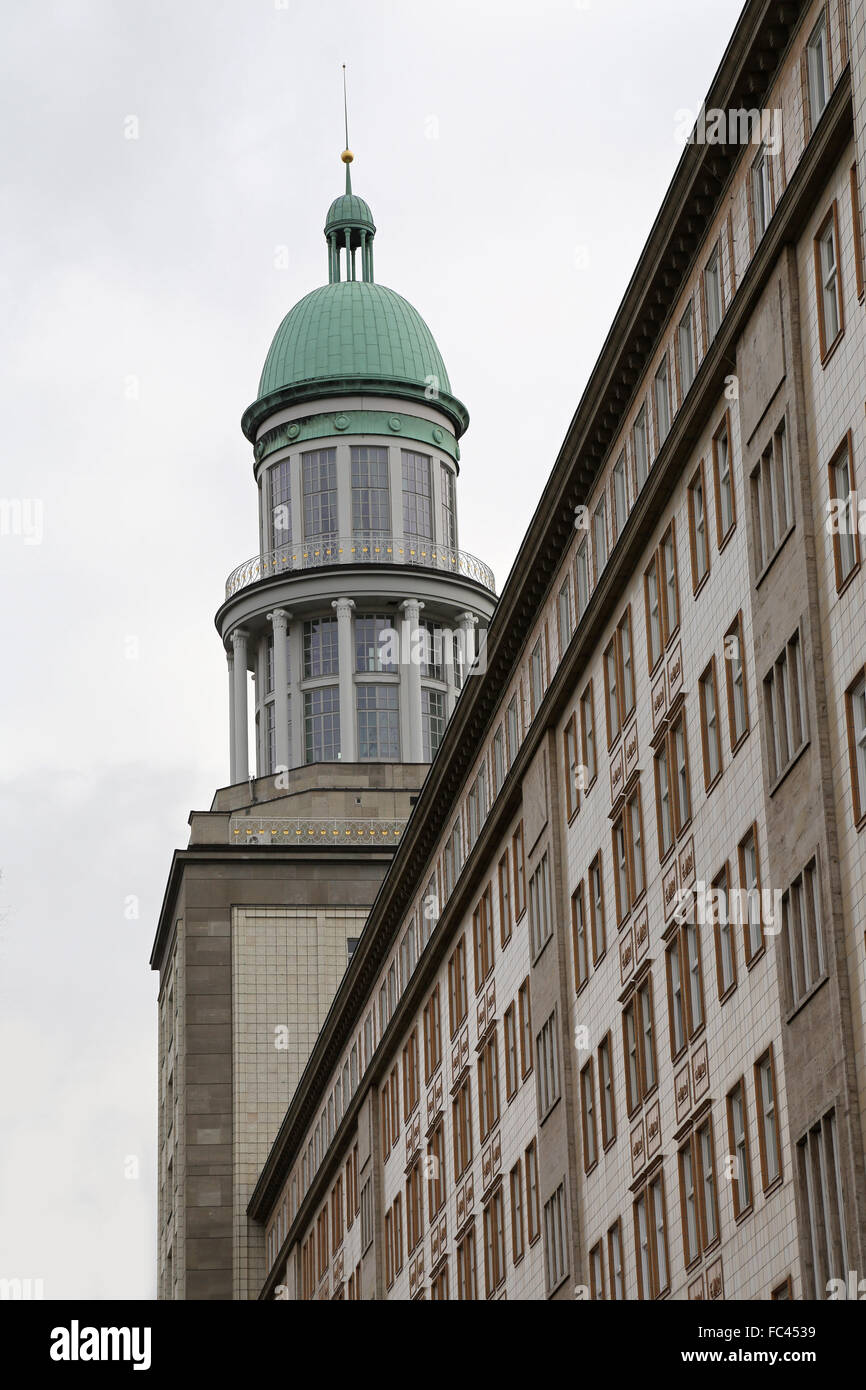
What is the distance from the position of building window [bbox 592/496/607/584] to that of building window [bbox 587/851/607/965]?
606 cm

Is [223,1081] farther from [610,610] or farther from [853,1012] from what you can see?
[853,1012]

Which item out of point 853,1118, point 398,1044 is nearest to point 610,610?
point 853,1118

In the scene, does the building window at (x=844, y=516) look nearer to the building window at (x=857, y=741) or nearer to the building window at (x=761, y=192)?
the building window at (x=857, y=741)

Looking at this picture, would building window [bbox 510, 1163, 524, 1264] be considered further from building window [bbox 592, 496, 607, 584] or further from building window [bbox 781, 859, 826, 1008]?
building window [bbox 781, 859, 826, 1008]

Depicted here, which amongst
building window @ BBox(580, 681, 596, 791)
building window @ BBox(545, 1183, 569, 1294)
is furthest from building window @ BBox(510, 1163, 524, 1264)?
building window @ BBox(580, 681, 596, 791)

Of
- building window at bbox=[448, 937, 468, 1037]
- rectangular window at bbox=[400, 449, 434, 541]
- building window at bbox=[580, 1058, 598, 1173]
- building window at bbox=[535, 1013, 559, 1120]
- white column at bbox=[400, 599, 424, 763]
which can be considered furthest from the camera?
rectangular window at bbox=[400, 449, 434, 541]

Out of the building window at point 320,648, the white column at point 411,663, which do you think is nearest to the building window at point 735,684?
the white column at point 411,663

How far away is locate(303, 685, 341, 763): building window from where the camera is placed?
4589 inches

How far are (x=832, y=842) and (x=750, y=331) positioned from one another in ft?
33.2

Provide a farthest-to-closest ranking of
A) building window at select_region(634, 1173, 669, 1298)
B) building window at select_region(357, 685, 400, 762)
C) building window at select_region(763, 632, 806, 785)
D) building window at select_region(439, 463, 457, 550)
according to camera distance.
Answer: building window at select_region(439, 463, 457, 550), building window at select_region(357, 685, 400, 762), building window at select_region(634, 1173, 669, 1298), building window at select_region(763, 632, 806, 785)

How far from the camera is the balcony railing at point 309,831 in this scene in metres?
107

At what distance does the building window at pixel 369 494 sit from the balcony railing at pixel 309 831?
1647 centimetres

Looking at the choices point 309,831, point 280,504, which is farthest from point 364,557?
point 309,831

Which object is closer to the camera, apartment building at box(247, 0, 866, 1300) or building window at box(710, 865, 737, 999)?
apartment building at box(247, 0, 866, 1300)
